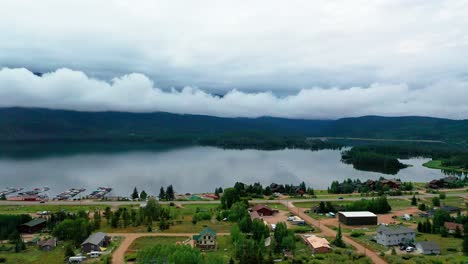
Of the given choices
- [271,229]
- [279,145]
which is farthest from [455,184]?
[279,145]

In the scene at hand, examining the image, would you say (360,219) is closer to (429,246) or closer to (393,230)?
(393,230)

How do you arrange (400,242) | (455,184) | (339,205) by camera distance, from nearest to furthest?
1. (400,242)
2. (339,205)
3. (455,184)

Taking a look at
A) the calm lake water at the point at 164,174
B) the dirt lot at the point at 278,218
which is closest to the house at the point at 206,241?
the dirt lot at the point at 278,218

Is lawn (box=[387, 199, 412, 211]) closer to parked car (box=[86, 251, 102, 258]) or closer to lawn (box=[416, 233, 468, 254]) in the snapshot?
lawn (box=[416, 233, 468, 254])

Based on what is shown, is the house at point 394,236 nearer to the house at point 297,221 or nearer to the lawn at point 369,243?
the lawn at point 369,243

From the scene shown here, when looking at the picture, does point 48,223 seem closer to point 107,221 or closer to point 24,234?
point 24,234

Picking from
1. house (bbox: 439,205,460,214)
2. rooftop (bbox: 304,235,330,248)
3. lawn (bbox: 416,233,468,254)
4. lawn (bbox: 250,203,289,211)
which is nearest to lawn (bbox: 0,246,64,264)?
rooftop (bbox: 304,235,330,248)
